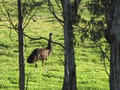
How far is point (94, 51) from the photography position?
32.3 metres

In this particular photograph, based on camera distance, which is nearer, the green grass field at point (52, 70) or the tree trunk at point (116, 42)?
the tree trunk at point (116, 42)

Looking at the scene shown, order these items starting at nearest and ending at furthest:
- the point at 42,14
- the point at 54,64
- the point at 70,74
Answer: the point at 70,74 → the point at 54,64 → the point at 42,14

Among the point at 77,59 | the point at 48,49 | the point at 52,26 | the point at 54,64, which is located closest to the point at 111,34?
the point at 48,49

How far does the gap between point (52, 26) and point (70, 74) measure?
30228 millimetres

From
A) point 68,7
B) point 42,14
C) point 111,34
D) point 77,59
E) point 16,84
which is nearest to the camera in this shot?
point 111,34

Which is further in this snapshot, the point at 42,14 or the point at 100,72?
the point at 42,14

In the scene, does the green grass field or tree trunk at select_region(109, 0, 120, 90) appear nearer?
tree trunk at select_region(109, 0, 120, 90)

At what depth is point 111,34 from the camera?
27.1ft

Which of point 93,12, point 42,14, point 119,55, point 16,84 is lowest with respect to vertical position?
point 16,84

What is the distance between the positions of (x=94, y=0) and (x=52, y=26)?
2931 cm

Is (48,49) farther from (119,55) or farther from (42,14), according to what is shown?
(42,14)

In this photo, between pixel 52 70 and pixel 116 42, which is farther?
pixel 52 70

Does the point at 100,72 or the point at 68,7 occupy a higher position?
the point at 68,7

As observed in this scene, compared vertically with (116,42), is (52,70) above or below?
below
